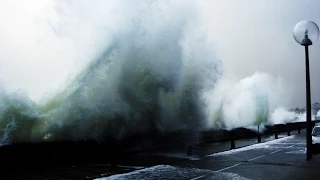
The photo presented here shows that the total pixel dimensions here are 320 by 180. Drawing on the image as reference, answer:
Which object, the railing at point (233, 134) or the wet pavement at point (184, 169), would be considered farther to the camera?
the railing at point (233, 134)

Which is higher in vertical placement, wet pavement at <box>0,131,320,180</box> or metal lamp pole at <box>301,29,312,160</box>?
metal lamp pole at <box>301,29,312,160</box>

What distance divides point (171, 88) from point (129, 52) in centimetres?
471

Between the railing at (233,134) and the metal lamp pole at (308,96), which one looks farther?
the railing at (233,134)

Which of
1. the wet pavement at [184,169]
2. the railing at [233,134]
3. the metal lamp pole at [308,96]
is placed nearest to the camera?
the wet pavement at [184,169]

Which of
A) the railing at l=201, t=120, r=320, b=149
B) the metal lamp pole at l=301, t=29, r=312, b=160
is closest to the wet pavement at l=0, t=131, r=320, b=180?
the metal lamp pole at l=301, t=29, r=312, b=160

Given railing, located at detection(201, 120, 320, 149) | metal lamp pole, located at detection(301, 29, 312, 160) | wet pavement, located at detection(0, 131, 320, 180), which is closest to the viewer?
wet pavement, located at detection(0, 131, 320, 180)

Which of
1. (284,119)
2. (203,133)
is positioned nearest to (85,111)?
(203,133)

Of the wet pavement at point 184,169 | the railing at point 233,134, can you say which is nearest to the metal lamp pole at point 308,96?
the wet pavement at point 184,169

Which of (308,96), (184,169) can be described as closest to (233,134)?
(308,96)

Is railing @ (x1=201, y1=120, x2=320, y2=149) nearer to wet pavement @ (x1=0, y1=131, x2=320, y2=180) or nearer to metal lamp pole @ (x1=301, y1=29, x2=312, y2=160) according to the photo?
metal lamp pole @ (x1=301, y1=29, x2=312, y2=160)

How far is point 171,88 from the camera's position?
24328 mm

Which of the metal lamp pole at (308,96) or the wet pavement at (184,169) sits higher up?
the metal lamp pole at (308,96)

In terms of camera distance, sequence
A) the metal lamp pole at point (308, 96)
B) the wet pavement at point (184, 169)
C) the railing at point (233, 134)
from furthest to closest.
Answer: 1. the railing at point (233, 134)
2. the metal lamp pole at point (308, 96)
3. the wet pavement at point (184, 169)

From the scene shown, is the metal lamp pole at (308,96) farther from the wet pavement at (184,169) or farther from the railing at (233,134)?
the railing at (233,134)
